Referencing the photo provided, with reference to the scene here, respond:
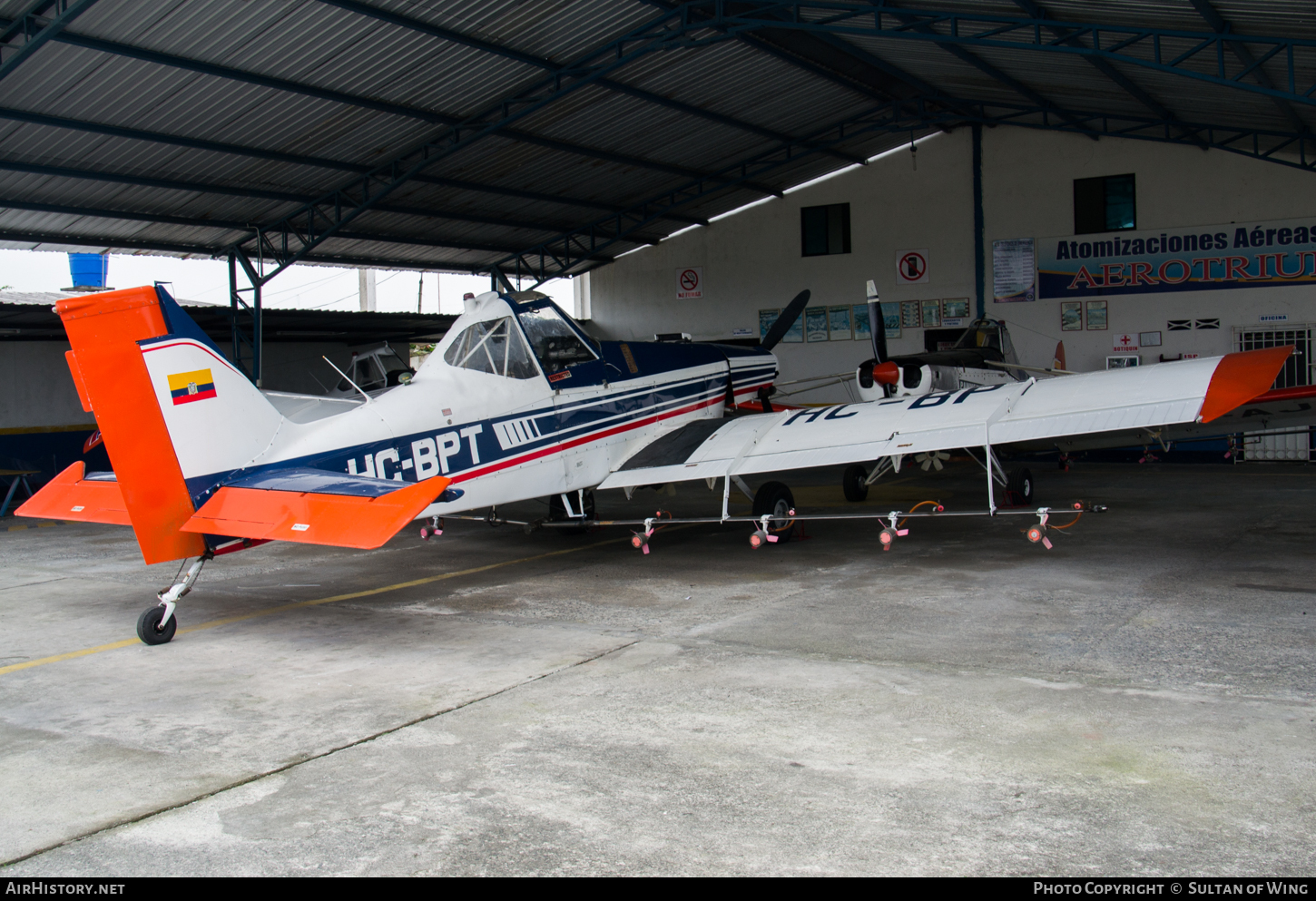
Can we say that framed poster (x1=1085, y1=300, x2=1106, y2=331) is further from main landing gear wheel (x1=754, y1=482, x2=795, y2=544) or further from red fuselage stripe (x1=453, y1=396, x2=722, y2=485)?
main landing gear wheel (x1=754, y1=482, x2=795, y2=544)

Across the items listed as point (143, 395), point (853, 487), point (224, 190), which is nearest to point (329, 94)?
point (224, 190)

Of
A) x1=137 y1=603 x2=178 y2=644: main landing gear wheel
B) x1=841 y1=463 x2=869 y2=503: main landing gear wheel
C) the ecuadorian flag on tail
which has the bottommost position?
x1=841 y1=463 x2=869 y2=503: main landing gear wheel

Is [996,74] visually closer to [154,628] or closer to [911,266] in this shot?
[911,266]

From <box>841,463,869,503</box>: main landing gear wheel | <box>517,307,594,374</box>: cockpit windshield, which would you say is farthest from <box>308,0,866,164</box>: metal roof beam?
<box>841,463,869,503</box>: main landing gear wheel

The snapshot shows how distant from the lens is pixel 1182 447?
68.3 ft

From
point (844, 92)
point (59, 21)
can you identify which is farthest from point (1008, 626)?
point (844, 92)

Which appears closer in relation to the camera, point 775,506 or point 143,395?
point 143,395

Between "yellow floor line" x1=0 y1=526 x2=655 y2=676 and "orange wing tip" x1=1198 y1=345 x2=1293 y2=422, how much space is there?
643cm

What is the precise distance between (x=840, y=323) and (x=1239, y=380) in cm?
1662

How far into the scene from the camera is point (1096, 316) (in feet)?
69.6

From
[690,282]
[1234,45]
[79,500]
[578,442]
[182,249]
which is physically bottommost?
[79,500]

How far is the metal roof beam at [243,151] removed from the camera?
512 inches

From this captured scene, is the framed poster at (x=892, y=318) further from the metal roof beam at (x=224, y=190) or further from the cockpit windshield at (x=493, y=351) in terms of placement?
the cockpit windshield at (x=493, y=351)

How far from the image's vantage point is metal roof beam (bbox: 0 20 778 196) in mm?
11586
